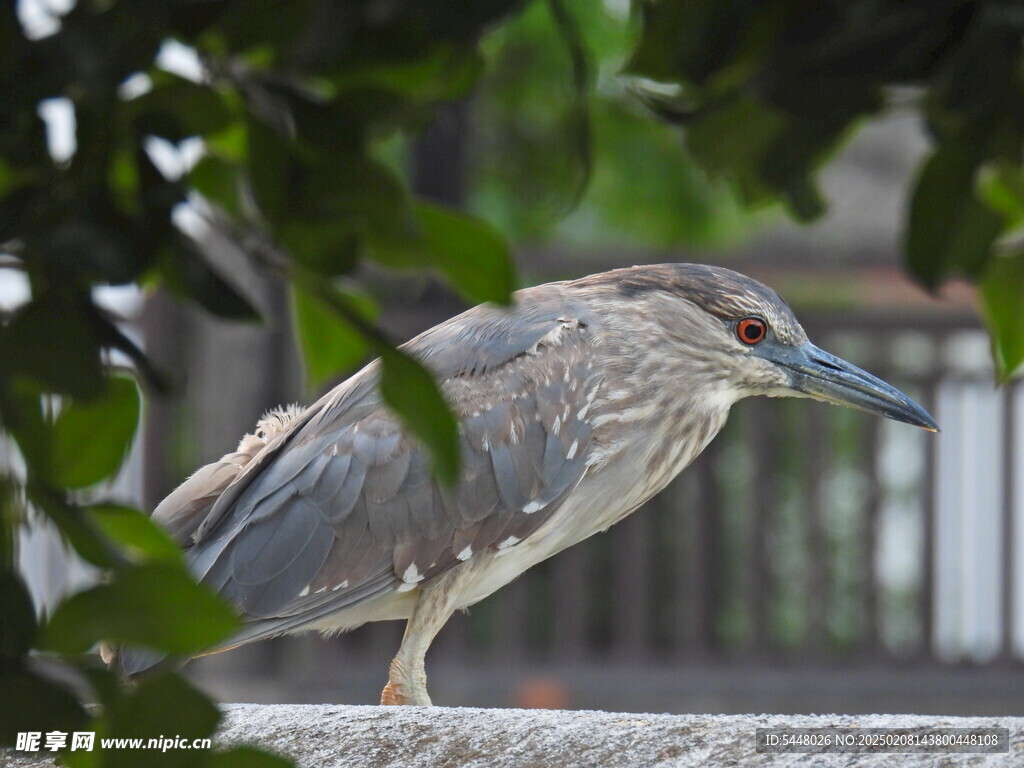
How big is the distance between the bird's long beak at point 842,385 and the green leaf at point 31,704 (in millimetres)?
2403

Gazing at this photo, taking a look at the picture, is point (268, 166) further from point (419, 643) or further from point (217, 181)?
point (419, 643)

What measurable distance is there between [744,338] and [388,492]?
34.0 inches

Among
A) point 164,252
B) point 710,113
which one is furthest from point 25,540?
point 710,113

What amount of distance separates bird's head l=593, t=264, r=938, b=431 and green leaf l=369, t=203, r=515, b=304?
2.31 m

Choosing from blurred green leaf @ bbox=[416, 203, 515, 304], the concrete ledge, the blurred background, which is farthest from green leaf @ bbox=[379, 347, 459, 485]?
the blurred background

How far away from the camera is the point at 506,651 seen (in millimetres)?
5488

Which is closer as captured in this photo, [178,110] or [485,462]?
[178,110]

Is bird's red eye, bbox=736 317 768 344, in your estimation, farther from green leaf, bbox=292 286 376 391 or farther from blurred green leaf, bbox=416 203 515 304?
blurred green leaf, bbox=416 203 515 304

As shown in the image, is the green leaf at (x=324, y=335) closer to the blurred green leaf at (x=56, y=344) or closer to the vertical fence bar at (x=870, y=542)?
the blurred green leaf at (x=56, y=344)

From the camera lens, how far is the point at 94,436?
2.16 feet

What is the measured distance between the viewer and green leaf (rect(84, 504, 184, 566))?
631mm

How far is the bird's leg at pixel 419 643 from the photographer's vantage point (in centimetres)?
270

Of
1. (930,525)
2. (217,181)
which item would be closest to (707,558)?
(930,525)

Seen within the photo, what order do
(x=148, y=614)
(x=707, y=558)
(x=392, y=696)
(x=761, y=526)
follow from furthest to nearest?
(x=707, y=558), (x=761, y=526), (x=392, y=696), (x=148, y=614)
